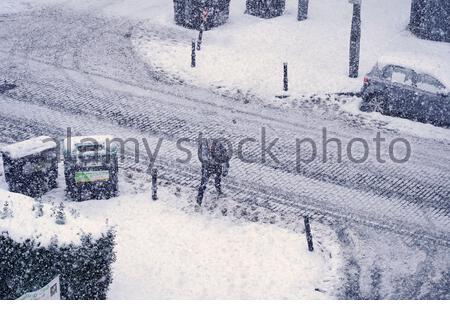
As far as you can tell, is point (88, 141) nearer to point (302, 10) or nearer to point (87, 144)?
point (87, 144)

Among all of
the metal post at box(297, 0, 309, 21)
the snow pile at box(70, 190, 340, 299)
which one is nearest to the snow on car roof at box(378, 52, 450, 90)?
the snow pile at box(70, 190, 340, 299)

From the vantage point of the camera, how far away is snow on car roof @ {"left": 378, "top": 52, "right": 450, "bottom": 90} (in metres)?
14.4

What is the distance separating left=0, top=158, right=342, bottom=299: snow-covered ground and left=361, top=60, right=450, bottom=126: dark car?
5.44 m

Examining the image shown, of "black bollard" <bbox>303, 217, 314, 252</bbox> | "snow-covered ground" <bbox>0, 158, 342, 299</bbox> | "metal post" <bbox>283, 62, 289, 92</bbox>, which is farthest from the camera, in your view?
"metal post" <bbox>283, 62, 289, 92</bbox>

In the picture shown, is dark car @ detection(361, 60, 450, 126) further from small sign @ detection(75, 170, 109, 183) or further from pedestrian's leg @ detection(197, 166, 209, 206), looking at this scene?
small sign @ detection(75, 170, 109, 183)

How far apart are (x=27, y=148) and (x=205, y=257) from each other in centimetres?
364

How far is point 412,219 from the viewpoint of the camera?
1080 centimetres

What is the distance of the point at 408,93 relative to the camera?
14.5m

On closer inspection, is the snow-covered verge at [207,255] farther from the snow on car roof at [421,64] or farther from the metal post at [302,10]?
the metal post at [302,10]

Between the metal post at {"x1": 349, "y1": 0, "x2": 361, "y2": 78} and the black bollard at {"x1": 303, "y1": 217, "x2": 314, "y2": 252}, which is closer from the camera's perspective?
the black bollard at {"x1": 303, "y1": 217, "x2": 314, "y2": 252}

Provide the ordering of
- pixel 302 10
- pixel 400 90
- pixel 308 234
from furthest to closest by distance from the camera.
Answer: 1. pixel 302 10
2. pixel 400 90
3. pixel 308 234

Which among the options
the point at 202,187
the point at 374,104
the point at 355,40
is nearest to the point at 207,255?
the point at 202,187

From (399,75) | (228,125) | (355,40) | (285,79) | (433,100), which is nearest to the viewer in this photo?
(228,125)
